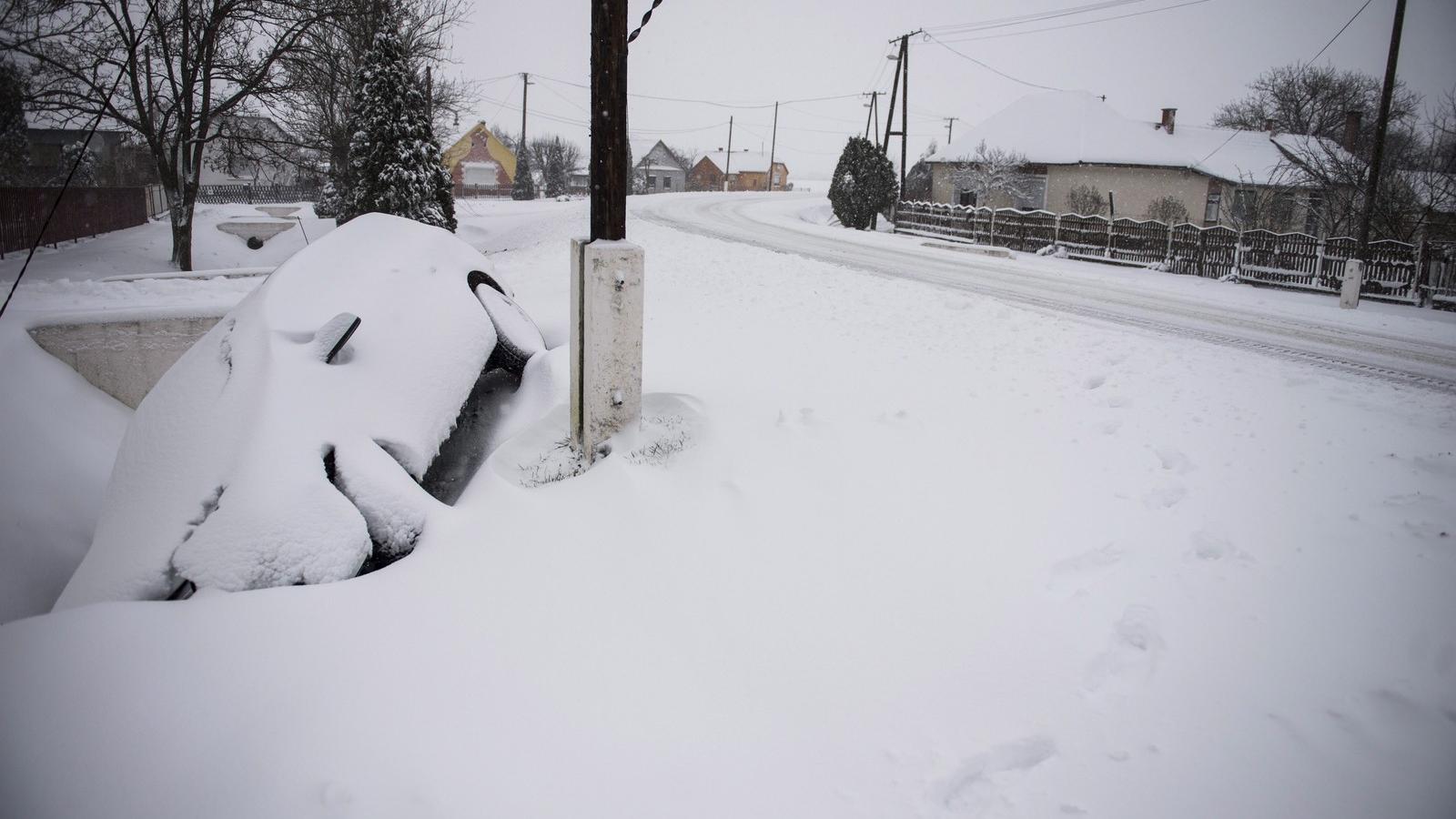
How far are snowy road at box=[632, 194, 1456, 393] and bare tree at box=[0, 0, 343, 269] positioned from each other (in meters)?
9.42

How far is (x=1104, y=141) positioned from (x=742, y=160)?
57.1m

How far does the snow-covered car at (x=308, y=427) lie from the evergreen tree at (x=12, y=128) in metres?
4.88

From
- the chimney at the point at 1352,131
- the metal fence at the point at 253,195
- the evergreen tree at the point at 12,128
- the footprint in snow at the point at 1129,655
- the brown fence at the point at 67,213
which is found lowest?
the footprint in snow at the point at 1129,655

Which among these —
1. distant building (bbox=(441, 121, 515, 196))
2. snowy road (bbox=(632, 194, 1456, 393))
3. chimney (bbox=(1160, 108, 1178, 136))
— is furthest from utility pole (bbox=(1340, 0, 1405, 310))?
distant building (bbox=(441, 121, 515, 196))

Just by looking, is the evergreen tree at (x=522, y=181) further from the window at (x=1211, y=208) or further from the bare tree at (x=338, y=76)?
the window at (x=1211, y=208)

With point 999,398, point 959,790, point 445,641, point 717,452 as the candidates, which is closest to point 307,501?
point 445,641

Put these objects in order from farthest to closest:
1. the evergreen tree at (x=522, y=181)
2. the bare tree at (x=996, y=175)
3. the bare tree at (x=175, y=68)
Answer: the evergreen tree at (x=522, y=181) → the bare tree at (x=996, y=175) → the bare tree at (x=175, y=68)

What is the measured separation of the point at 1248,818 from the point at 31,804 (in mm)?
3889

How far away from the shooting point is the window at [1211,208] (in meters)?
30.0

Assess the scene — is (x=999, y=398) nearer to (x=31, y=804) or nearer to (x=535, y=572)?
(x=535, y=572)

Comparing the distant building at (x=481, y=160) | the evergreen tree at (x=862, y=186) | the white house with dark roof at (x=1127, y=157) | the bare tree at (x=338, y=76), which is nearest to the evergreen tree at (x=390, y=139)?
the bare tree at (x=338, y=76)

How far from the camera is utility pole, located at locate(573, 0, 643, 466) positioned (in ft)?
15.0

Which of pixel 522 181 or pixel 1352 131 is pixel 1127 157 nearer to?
pixel 1352 131

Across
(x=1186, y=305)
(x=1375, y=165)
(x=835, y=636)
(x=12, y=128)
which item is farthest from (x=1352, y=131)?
(x=12, y=128)
